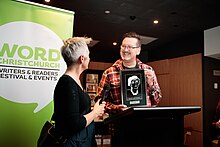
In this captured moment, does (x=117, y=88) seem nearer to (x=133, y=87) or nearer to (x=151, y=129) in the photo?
(x=133, y=87)

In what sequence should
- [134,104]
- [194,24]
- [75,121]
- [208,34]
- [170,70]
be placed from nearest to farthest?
[75,121] → [134,104] → [194,24] → [208,34] → [170,70]

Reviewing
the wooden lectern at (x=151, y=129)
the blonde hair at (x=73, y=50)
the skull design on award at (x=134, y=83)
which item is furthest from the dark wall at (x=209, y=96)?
the blonde hair at (x=73, y=50)

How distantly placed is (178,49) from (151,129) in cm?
495

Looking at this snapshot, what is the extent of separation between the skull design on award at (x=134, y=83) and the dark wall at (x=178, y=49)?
412 cm

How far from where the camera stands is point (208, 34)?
15.5 ft

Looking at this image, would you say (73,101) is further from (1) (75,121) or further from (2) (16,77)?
(2) (16,77)

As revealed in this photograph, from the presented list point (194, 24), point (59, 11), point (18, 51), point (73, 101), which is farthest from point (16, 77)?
point (194, 24)

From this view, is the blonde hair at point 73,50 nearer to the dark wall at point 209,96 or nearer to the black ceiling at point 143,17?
the black ceiling at point 143,17

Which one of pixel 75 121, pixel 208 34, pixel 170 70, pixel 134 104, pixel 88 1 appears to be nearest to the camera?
pixel 75 121

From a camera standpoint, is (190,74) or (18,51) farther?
(190,74)

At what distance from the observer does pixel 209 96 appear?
4707mm

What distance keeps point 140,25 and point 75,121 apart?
3694 mm

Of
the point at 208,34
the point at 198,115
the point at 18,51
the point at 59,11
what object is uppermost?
the point at 208,34

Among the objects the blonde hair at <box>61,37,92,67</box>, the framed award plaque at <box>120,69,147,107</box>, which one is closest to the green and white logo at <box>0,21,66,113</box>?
the blonde hair at <box>61,37,92,67</box>
